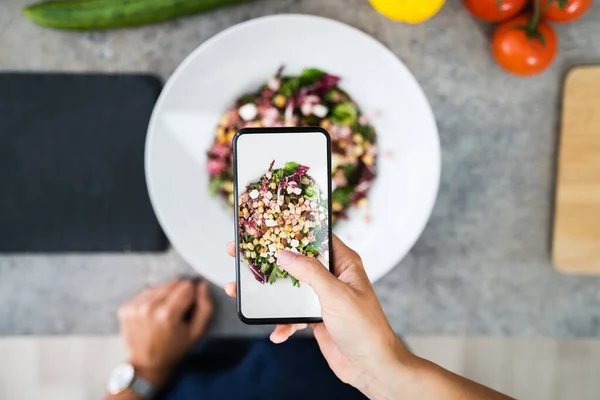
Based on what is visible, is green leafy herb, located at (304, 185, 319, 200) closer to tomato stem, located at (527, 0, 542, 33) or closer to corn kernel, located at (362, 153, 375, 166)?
corn kernel, located at (362, 153, 375, 166)

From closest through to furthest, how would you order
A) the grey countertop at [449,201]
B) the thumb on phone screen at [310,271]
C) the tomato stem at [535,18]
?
the thumb on phone screen at [310,271] < the tomato stem at [535,18] < the grey countertop at [449,201]

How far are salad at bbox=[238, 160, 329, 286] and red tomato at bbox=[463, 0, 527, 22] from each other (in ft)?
1.49

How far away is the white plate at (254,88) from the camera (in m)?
0.84

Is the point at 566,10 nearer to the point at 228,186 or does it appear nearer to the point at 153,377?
the point at 228,186

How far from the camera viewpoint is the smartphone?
2.10ft

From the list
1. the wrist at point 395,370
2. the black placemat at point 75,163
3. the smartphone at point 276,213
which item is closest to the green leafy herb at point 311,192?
the smartphone at point 276,213

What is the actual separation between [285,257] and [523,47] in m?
0.55

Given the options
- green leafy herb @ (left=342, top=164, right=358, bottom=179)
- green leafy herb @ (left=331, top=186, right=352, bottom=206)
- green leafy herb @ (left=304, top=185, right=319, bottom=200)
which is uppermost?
green leafy herb @ (left=342, top=164, right=358, bottom=179)

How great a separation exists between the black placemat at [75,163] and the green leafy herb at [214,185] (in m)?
0.13

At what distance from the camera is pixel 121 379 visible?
0.98 metres

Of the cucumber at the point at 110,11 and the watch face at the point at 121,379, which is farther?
the watch face at the point at 121,379

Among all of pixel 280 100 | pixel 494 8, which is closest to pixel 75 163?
pixel 280 100

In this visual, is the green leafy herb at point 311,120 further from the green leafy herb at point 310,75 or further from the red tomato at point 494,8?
the red tomato at point 494,8

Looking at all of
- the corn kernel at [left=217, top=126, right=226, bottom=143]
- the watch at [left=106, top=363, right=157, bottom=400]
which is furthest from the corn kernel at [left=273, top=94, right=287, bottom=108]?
the watch at [left=106, top=363, right=157, bottom=400]
